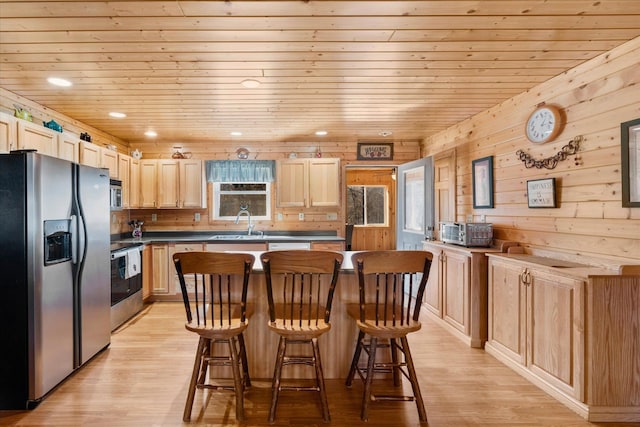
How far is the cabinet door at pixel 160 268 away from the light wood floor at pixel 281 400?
172cm

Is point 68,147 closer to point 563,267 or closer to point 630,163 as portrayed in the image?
point 563,267


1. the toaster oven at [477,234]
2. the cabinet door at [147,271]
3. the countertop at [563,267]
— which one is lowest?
the cabinet door at [147,271]

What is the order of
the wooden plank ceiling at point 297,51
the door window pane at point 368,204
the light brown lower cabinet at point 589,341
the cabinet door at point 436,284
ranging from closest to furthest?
the wooden plank ceiling at point 297,51, the light brown lower cabinet at point 589,341, the cabinet door at point 436,284, the door window pane at point 368,204

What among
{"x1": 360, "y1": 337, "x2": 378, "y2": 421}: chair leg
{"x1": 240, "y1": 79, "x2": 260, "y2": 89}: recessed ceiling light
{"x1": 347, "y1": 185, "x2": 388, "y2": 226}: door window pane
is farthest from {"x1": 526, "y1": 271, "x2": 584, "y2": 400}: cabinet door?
{"x1": 347, "y1": 185, "x2": 388, "y2": 226}: door window pane

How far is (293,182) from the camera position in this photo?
5148 mm

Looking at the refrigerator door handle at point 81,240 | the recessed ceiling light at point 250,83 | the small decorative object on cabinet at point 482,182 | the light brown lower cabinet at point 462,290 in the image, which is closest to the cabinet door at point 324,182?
the light brown lower cabinet at point 462,290

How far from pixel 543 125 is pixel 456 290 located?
172cm

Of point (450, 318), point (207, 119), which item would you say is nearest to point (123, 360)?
point (207, 119)

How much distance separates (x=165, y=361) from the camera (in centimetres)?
293

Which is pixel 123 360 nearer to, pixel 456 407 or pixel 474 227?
pixel 456 407

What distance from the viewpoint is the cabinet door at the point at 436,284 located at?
379 cm

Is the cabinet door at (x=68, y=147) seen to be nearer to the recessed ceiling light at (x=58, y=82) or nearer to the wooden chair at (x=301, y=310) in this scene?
the recessed ceiling light at (x=58, y=82)

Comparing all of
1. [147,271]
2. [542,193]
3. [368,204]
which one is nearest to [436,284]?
[542,193]

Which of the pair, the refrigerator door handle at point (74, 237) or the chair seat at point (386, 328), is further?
the refrigerator door handle at point (74, 237)
